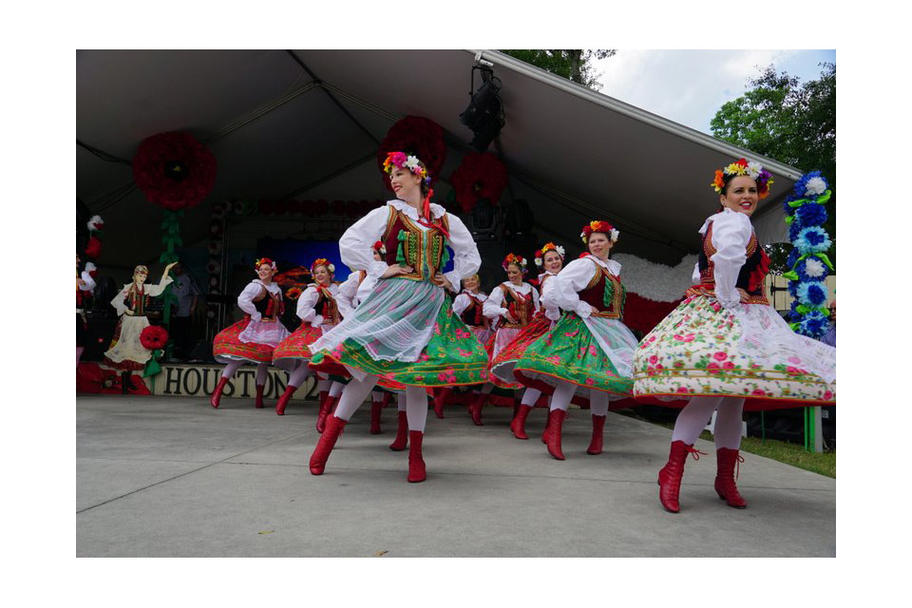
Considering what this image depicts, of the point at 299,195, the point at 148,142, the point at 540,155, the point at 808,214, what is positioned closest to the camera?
the point at 808,214

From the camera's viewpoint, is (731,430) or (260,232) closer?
(731,430)

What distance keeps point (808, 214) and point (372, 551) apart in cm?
447

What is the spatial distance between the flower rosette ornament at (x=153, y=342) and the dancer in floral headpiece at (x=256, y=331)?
69.2 inches

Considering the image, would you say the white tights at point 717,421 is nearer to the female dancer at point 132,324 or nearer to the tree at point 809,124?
the tree at point 809,124

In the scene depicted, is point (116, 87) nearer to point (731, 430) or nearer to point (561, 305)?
point (561, 305)

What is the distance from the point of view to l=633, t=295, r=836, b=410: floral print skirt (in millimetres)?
2654

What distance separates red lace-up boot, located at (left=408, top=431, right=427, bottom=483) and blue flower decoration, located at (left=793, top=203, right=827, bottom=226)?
3.63m

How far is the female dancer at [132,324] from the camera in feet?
29.5

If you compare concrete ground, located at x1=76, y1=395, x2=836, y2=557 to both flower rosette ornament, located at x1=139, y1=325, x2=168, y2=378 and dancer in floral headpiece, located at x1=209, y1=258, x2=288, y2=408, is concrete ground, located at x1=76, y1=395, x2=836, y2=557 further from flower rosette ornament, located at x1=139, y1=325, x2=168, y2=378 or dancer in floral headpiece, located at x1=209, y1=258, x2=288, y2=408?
flower rosette ornament, located at x1=139, y1=325, x2=168, y2=378

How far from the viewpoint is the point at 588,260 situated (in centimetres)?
442

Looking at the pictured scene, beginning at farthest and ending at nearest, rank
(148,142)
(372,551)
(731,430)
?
1. (148,142)
2. (731,430)
3. (372,551)

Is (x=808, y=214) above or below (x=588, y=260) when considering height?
above

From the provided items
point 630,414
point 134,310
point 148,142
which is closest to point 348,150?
point 148,142

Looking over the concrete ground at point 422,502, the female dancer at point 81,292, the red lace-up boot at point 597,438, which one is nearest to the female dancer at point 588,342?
the red lace-up boot at point 597,438
